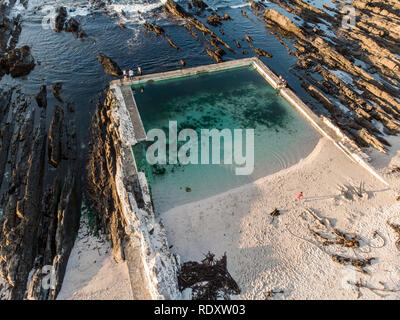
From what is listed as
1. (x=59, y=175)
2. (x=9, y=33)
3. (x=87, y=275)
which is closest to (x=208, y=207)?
(x=87, y=275)

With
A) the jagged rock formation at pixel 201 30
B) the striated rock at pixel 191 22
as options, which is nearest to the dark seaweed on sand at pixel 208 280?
the jagged rock formation at pixel 201 30

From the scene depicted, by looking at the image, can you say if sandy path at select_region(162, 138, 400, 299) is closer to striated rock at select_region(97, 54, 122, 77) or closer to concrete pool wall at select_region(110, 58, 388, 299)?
concrete pool wall at select_region(110, 58, 388, 299)

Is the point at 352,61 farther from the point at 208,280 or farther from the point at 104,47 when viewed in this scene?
the point at 208,280

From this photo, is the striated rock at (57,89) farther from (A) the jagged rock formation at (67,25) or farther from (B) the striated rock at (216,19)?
(B) the striated rock at (216,19)

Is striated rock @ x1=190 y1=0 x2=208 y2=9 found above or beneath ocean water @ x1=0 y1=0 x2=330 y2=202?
above

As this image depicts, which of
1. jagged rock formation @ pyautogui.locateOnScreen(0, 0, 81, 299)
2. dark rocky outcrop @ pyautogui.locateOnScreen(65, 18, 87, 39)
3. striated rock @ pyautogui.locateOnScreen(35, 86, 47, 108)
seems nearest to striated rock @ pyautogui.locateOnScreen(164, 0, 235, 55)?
dark rocky outcrop @ pyautogui.locateOnScreen(65, 18, 87, 39)

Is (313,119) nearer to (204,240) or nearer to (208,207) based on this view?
(208,207)
